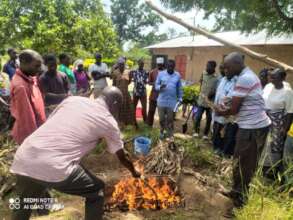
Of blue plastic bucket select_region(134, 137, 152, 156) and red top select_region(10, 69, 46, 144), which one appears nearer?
red top select_region(10, 69, 46, 144)

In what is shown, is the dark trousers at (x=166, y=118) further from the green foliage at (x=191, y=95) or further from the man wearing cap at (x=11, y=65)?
the man wearing cap at (x=11, y=65)

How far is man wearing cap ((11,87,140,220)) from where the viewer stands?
2.50m

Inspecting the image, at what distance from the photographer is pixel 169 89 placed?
669cm

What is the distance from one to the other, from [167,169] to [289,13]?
5.02 m

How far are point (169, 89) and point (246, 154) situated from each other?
2.96 metres

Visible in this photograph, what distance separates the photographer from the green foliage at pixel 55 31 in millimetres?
15844

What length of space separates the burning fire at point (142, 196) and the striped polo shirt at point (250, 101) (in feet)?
4.28

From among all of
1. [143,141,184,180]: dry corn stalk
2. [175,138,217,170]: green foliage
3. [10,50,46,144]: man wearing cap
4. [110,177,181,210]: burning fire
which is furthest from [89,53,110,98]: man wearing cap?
[10,50,46,144]: man wearing cap

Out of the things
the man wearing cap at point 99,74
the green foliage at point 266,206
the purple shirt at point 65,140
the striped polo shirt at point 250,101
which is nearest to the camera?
the purple shirt at point 65,140

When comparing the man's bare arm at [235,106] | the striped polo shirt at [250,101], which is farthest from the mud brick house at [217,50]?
the man's bare arm at [235,106]

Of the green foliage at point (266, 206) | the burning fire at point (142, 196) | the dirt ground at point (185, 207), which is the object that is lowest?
the dirt ground at point (185, 207)

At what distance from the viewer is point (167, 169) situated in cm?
497

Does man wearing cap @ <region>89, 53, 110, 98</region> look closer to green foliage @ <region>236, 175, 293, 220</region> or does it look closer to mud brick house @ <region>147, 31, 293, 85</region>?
green foliage @ <region>236, 175, 293, 220</region>

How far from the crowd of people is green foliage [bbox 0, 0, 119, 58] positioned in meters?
8.82
